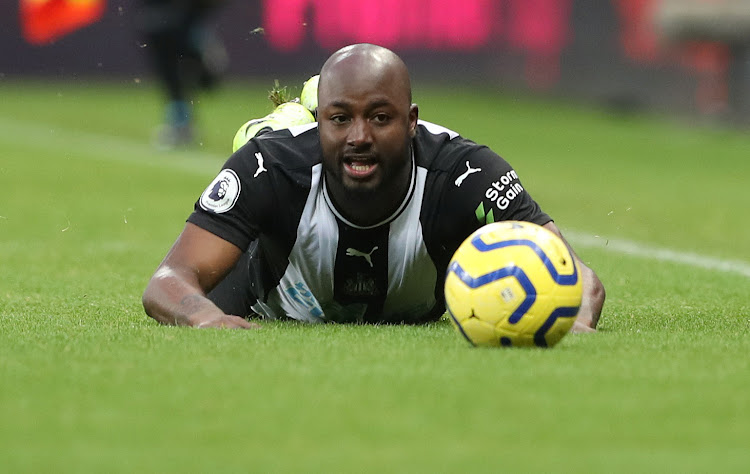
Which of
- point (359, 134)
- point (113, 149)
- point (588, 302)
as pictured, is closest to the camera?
point (359, 134)

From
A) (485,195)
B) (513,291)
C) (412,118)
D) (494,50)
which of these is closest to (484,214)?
(485,195)

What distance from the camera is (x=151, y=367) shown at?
194 inches

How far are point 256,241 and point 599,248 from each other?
4.58 metres

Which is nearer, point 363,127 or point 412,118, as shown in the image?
point 363,127

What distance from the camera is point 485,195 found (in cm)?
622

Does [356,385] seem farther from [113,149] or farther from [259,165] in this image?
[113,149]

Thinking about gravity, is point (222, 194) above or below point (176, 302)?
above

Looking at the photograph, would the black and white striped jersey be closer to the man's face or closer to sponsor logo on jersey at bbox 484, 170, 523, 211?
sponsor logo on jersey at bbox 484, 170, 523, 211

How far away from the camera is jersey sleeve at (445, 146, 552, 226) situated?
20.4ft

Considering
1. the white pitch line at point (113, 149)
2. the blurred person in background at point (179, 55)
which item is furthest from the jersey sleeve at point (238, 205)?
the blurred person in background at point (179, 55)

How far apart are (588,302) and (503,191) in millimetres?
612

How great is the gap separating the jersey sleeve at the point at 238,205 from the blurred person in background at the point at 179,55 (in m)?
13.3

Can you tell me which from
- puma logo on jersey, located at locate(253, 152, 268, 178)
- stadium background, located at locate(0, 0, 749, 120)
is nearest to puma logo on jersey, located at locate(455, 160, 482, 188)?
puma logo on jersey, located at locate(253, 152, 268, 178)

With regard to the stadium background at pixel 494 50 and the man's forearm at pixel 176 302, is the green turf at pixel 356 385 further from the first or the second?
the stadium background at pixel 494 50
